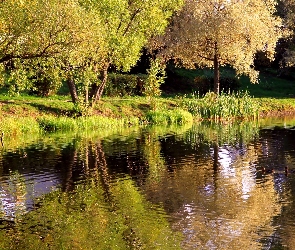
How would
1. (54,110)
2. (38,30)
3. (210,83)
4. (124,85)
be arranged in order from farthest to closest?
1. (210,83)
2. (124,85)
3. (54,110)
4. (38,30)

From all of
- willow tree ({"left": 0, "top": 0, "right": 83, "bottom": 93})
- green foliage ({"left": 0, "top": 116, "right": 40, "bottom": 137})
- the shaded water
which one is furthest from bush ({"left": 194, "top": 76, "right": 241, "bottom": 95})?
the shaded water

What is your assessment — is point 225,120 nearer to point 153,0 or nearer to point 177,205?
point 153,0

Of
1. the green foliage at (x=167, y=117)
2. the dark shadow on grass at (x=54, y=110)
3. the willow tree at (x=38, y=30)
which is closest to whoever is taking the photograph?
the willow tree at (x=38, y=30)

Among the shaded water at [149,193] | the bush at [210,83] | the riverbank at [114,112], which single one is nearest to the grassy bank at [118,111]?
the riverbank at [114,112]

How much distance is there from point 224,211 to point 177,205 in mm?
1672

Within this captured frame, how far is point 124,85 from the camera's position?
56812 mm

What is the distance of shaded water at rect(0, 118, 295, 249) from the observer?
635 inches

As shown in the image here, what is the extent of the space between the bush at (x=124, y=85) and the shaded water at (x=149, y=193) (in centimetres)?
1991

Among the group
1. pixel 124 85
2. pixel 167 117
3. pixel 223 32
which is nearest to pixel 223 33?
pixel 223 32

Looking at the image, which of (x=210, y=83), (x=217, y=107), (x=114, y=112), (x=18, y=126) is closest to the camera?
(x=18, y=126)

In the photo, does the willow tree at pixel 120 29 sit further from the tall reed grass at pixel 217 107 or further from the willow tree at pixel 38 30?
the tall reed grass at pixel 217 107

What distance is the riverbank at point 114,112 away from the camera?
41.6 metres

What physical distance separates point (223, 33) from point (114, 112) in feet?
42.1

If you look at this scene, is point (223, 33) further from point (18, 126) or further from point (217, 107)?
point (18, 126)
